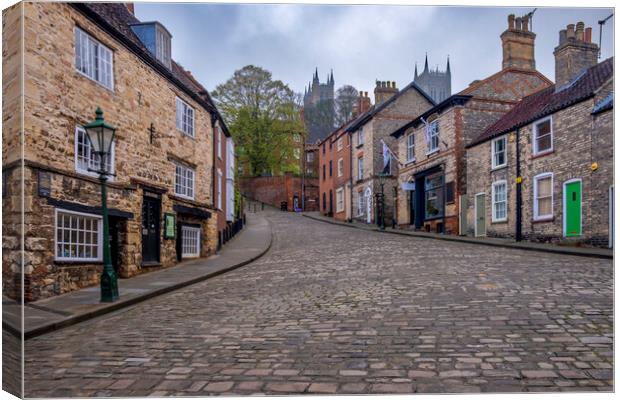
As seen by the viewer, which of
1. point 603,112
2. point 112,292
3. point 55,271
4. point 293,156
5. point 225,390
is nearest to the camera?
point 225,390

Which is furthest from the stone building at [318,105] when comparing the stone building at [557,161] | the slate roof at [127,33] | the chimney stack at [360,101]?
the stone building at [557,161]

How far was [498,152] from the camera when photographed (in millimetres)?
17359

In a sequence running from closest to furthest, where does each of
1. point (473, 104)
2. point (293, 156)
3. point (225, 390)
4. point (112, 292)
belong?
point (225, 390), point (112, 292), point (293, 156), point (473, 104)

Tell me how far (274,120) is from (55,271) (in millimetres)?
3742

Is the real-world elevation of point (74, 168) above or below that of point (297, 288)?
above

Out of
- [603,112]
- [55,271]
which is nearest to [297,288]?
[55,271]

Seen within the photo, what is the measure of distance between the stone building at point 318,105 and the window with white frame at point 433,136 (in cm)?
1303

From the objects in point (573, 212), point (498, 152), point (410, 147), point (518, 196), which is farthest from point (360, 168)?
point (573, 212)

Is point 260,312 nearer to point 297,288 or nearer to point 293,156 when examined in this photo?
point 297,288

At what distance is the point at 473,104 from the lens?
1941 centimetres

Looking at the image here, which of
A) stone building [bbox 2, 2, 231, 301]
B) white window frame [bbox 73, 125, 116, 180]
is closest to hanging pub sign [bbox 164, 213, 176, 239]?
stone building [bbox 2, 2, 231, 301]

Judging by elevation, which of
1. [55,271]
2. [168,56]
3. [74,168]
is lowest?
[55,271]

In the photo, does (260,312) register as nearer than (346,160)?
Yes

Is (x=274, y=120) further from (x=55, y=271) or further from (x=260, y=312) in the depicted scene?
(x=55, y=271)
